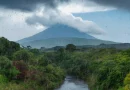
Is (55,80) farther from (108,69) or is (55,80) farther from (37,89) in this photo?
(108,69)

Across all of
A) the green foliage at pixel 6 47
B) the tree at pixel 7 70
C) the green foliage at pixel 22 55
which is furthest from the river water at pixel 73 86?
the green foliage at pixel 6 47

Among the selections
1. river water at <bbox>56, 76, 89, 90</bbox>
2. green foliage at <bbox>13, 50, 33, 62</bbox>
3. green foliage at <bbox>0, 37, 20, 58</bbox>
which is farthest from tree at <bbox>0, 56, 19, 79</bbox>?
green foliage at <bbox>0, 37, 20, 58</bbox>

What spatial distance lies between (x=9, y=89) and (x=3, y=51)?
3144 centimetres

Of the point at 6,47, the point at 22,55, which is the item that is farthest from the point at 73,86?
the point at 6,47

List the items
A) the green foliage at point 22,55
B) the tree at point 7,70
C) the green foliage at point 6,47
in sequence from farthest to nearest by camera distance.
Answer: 1. the green foliage at point 6,47
2. the green foliage at point 22,55
3. the tree at point 7,70

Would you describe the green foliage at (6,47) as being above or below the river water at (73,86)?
above

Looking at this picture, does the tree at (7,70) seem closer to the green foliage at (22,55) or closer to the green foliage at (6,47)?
the green foliage at (22,55)

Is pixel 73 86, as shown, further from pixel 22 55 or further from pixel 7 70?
pixel 7 70

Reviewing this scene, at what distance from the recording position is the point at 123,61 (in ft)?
156

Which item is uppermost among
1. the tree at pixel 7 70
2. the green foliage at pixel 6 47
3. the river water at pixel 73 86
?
the green foliage at pixel 6 47

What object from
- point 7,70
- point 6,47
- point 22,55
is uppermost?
point 6,47

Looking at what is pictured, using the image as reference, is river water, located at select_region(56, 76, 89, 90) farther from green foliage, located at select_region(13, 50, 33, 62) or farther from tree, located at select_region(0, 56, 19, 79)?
tree, located at select_region(0, 56, 19, 79)

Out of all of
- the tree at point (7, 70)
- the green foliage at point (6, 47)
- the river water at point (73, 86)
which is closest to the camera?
the tree at point (7, 70)

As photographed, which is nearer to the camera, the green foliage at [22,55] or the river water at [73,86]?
the river water at [73,86]
